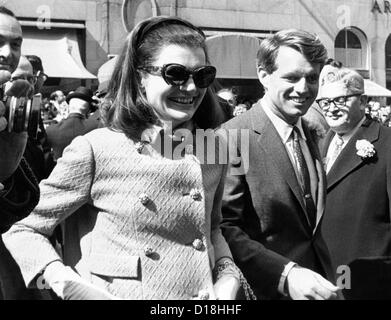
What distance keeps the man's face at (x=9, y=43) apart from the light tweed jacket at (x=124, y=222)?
0.82 metres

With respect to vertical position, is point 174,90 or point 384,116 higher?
point 384,116

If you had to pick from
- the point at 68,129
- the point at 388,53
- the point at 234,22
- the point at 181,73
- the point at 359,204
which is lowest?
the point at 359,204

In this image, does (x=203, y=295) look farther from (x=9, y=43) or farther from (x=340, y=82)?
(x=340, y=82)

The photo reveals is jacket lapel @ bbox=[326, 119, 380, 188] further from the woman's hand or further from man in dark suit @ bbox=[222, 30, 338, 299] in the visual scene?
the woman's hand

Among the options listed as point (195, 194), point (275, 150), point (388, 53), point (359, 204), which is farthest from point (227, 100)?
point (388, 53)

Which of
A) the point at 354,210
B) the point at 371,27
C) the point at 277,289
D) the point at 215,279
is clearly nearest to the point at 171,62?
the point at 215,279

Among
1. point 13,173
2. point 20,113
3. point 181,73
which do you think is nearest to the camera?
point 20,113

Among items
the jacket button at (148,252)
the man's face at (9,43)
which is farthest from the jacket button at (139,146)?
the man's face at (9,43)

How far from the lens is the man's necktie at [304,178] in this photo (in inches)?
125

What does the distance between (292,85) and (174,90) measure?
1042mm

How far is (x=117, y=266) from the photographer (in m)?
2.26

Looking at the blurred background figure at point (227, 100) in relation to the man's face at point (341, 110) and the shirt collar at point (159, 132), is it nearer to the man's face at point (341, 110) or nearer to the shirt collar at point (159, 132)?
the man's face at point (341, 110)

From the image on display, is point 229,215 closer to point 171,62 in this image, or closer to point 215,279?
point 215,279

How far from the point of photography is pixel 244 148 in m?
3.21
